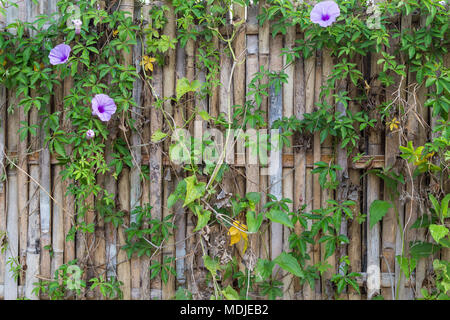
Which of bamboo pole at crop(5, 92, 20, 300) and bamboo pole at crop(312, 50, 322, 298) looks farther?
bamboo pole at crop(5, 92, 20, 300)

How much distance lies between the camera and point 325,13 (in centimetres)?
217

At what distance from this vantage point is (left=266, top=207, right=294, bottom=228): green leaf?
86.6 inches

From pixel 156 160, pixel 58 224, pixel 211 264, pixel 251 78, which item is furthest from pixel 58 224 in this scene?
pixel 251 78

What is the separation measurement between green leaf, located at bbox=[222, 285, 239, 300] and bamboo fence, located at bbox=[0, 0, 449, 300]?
18cm

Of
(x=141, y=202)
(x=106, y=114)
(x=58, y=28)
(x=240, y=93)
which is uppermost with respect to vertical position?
(x=58, y=28)

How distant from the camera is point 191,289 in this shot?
8.03 ft

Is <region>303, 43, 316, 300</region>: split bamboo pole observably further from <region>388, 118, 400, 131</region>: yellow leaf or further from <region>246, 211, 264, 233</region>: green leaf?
<region>388, 118, 400, 131</region>: yellow leaf

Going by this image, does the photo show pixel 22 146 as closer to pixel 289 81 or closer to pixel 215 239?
pixel 215 239

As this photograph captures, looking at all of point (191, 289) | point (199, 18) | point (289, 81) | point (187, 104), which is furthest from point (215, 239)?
point (199, 18)

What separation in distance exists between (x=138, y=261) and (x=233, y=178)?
31.4 inches

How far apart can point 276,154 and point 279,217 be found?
1.30ft

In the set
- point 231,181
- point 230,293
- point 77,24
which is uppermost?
point 77,24

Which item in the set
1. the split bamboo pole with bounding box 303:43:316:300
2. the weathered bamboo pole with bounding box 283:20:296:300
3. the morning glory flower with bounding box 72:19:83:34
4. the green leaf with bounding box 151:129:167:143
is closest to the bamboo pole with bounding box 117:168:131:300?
the green leaf with bounding box 151:129:167:143

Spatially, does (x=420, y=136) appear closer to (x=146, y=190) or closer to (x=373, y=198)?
(x=373, y=198)
